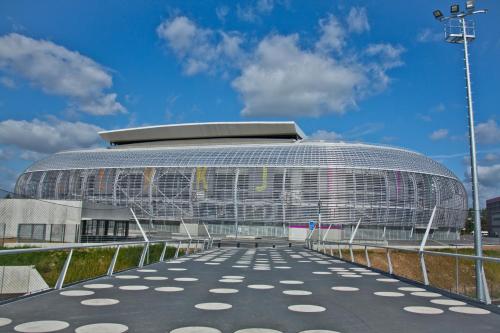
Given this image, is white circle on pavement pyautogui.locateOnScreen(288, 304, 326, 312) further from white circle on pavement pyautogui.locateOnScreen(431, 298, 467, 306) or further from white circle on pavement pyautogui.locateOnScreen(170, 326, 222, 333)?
white circle on pavement pyautogui.locateOnScreen(431, 298, 467, 306)

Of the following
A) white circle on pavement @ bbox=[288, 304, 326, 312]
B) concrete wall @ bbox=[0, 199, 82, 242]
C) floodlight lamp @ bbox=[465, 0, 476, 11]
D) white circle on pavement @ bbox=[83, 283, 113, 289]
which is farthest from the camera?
concrete wall @ bbox=[0, 199, 82, 242]

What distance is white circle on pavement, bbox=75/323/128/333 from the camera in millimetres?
5137

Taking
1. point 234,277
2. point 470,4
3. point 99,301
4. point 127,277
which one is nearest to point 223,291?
point 99,301

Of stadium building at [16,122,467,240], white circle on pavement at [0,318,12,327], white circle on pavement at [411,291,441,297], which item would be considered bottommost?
white circle on pavement at [411,291,441,297]

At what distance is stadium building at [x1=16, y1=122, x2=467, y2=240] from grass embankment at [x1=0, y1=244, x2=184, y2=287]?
47.5 metres

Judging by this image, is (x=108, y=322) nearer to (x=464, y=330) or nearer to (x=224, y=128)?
(x=464, y=330)

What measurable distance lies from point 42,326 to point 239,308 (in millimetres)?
3007

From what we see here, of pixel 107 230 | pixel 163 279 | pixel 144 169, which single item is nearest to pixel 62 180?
pixel 144 169

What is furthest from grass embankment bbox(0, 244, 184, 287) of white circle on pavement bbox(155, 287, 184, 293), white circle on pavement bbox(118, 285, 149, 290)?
white circle on pavement bbox(155, 287, 184, 293)

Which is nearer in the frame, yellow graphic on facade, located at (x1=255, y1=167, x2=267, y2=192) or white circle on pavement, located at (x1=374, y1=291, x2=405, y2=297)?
white circle on pavement, located at (x1=374, y1=291, x2=405, y2=297)

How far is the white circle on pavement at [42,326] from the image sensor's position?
5.08 metres

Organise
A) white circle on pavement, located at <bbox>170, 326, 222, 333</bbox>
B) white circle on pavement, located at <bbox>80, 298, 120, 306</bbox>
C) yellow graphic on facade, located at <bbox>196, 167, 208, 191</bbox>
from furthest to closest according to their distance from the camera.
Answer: yellow graphic on facade, located at <bbox>196, 167, 208, 191</bbox> < white circle on pavement, located at <bbox>80, 298, 120, 306</bbox> < white circle on pavement, located at <bbox>170, 326, 222, 333</bbox>

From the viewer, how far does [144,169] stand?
7300cm

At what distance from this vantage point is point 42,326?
17.4 ft
